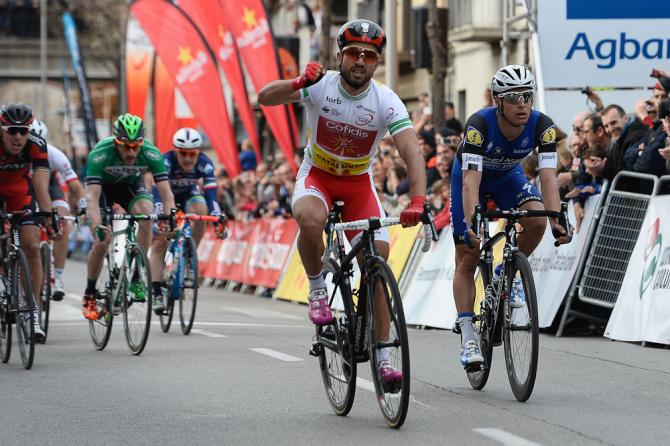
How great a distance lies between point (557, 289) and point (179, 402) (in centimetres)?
589

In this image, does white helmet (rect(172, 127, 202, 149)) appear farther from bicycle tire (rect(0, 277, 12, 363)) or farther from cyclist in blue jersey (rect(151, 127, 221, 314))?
bicycle tire (rect(0, 277, 12, 363))

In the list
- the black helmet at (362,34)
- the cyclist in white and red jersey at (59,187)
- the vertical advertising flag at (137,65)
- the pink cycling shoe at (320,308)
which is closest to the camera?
the black helmet at (362,34)

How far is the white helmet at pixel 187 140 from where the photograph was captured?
16.2 metres

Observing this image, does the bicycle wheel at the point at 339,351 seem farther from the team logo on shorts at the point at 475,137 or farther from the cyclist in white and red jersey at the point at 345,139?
the team logo on shorts at the point at 475,137

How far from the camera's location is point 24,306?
1159cm

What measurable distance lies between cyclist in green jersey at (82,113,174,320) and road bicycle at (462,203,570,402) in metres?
4.86

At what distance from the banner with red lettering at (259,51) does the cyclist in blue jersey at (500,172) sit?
1618 cm

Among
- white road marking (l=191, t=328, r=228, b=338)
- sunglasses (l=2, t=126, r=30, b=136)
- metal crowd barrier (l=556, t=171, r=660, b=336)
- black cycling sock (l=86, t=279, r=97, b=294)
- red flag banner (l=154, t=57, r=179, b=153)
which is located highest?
red flag banner (l=154, t=57, r=179, b=153)

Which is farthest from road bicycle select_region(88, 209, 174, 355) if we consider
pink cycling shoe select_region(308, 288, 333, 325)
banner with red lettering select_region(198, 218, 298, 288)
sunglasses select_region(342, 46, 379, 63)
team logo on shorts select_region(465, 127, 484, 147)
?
banner with red lettering select_region(198, 218, 298, 288)

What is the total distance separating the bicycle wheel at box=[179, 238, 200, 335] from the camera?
49.2ft

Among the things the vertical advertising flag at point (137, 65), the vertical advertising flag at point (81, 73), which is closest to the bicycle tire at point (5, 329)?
the vertical advertising flag at point (137, 65)

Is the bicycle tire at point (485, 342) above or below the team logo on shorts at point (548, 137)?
below

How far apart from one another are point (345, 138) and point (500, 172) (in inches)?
54.0

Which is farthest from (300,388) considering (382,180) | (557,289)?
(382,180)
